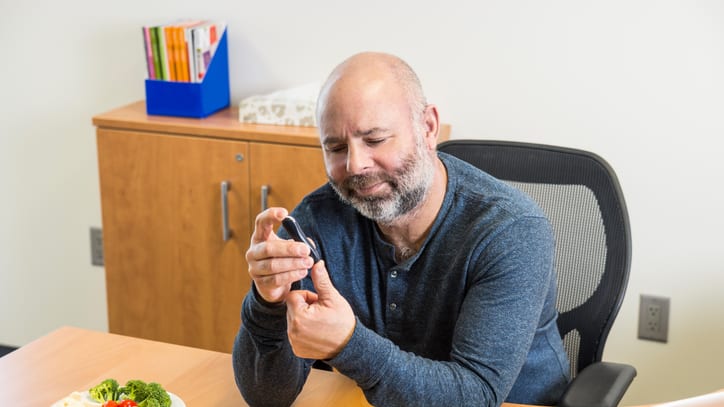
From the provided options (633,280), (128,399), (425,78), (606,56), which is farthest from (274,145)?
(128,399)

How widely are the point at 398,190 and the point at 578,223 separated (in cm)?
47

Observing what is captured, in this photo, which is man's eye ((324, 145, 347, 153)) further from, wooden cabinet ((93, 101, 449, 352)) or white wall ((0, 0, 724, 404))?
white wall ((0, 0, 724, 404))

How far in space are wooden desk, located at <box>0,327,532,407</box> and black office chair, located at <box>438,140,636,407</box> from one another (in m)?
0.55

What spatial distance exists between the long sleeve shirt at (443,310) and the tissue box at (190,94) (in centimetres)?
110

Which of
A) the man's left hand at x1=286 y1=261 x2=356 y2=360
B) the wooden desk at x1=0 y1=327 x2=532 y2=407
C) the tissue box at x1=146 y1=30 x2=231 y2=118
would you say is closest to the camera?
the man's left hand at x1=286 y1=261 x2=356 y2=360

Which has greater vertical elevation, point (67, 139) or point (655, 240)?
point (67, 139)

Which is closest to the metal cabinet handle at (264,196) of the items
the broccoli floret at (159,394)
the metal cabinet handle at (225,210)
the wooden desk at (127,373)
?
the metal cabinet handle at (225,210)

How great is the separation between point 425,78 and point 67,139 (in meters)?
1.32

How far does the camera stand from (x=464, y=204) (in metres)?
1.63

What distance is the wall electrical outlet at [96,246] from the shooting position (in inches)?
129

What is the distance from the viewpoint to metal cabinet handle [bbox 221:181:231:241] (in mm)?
2670

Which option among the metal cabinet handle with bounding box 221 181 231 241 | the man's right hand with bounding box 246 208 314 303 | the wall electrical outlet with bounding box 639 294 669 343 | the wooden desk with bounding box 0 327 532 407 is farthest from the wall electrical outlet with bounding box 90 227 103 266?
the man's right hand with bounding box 246 208 314 303

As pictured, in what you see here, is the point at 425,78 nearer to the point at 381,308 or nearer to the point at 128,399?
the point at 381,308

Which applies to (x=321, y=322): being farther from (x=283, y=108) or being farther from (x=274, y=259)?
(x=283, y=108)
